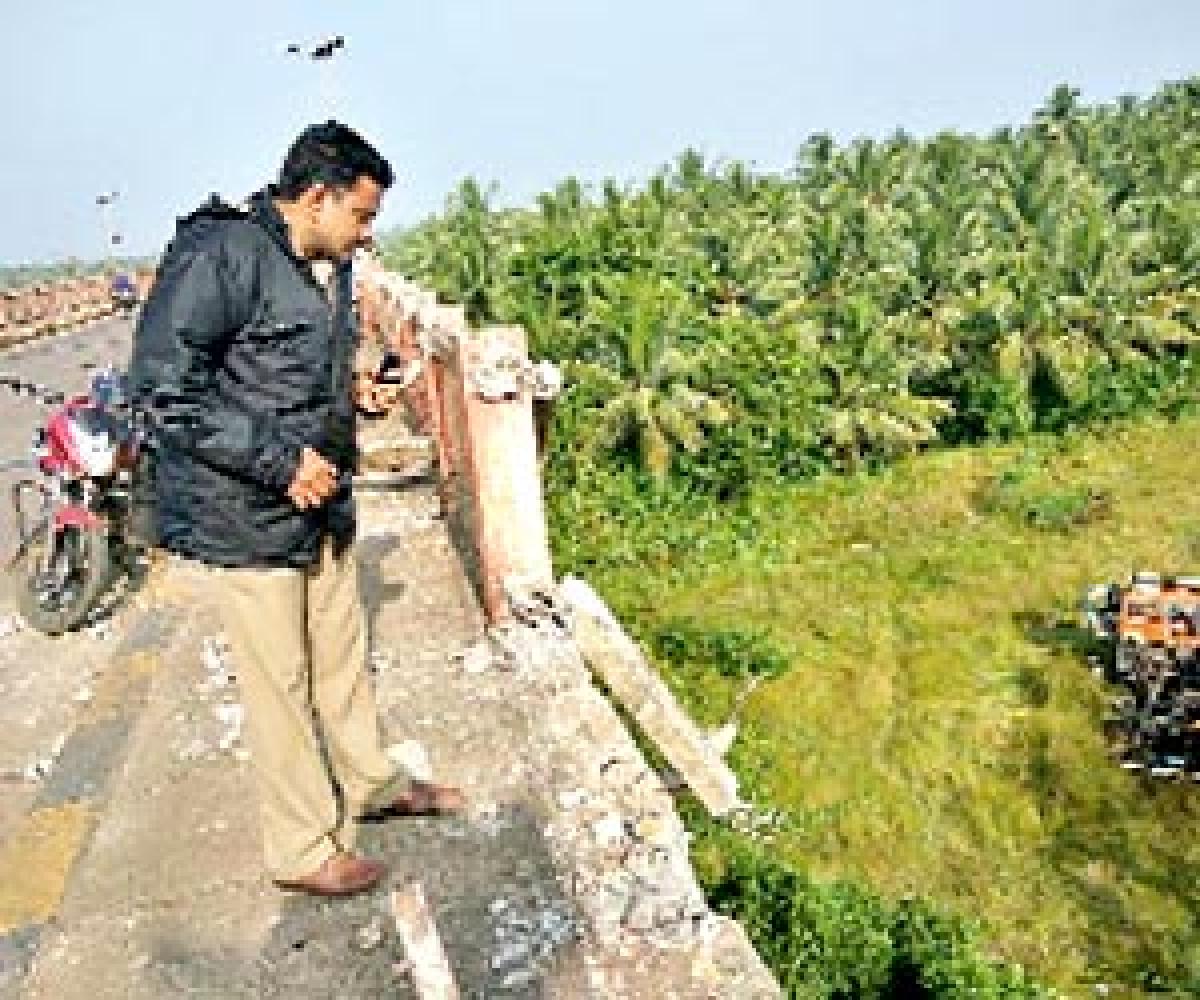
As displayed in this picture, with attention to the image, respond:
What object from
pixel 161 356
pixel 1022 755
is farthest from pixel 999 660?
pixel 161 356

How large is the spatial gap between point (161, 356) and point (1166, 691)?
12663mm

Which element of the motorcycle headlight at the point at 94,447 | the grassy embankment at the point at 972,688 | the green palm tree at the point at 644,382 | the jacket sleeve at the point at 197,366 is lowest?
the grassy embankment at the point at 972,688

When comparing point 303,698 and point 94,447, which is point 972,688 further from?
point 303,698

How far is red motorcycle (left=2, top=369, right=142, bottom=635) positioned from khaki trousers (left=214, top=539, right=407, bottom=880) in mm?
4013

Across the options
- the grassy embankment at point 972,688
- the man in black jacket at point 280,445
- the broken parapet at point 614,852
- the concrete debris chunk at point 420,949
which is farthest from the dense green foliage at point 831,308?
the concrete debris chunk at point 420,949

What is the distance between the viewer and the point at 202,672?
224 inches

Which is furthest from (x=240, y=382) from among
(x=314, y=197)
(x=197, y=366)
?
(x=314, y=197)

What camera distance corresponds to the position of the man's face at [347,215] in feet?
10.1

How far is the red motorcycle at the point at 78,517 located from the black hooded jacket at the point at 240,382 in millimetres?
4124

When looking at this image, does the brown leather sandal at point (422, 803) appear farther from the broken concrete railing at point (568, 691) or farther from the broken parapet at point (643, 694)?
the broken parapet at point (643, 694)

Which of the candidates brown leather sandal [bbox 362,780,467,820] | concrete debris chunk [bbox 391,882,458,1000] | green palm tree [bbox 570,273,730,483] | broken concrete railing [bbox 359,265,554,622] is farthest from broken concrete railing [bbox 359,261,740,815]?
green palm tree [bbox 570,273,730,483]

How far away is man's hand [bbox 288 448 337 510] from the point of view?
3.07 metres

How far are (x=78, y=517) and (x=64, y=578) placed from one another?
34 centimetres

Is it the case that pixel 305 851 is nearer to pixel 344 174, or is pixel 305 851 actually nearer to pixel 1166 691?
pixel 344 174
